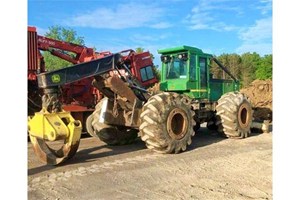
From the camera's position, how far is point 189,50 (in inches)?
334

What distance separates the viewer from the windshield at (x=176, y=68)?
8.64m

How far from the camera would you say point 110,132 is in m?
7.77

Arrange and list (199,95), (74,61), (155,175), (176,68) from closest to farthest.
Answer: (155,175) → (176,68) → (199,95) → (74,61)

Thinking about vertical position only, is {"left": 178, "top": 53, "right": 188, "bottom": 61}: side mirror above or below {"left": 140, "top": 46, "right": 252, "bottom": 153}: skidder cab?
above

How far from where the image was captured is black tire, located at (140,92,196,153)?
255 inches

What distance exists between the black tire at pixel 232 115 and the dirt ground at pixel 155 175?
43.5 inches

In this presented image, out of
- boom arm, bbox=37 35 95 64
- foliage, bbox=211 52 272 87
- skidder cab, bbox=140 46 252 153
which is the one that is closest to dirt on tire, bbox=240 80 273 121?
skidder cab, bbox=140 46 252 153

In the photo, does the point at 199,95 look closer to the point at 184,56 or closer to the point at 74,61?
the point at 184,56

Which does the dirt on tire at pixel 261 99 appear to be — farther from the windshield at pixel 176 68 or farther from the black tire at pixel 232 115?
the windshield at pixel 176 68

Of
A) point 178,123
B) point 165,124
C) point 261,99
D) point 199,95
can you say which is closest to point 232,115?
point 199,95

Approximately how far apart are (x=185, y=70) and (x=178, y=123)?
1.93 metres

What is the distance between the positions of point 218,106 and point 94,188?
16.1 ft

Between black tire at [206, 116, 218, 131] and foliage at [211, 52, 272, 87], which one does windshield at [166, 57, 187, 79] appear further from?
foliage at [211, 52, 272, 87]

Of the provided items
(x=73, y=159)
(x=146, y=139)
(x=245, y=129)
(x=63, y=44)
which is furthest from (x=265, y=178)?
(x=63, y=44)
